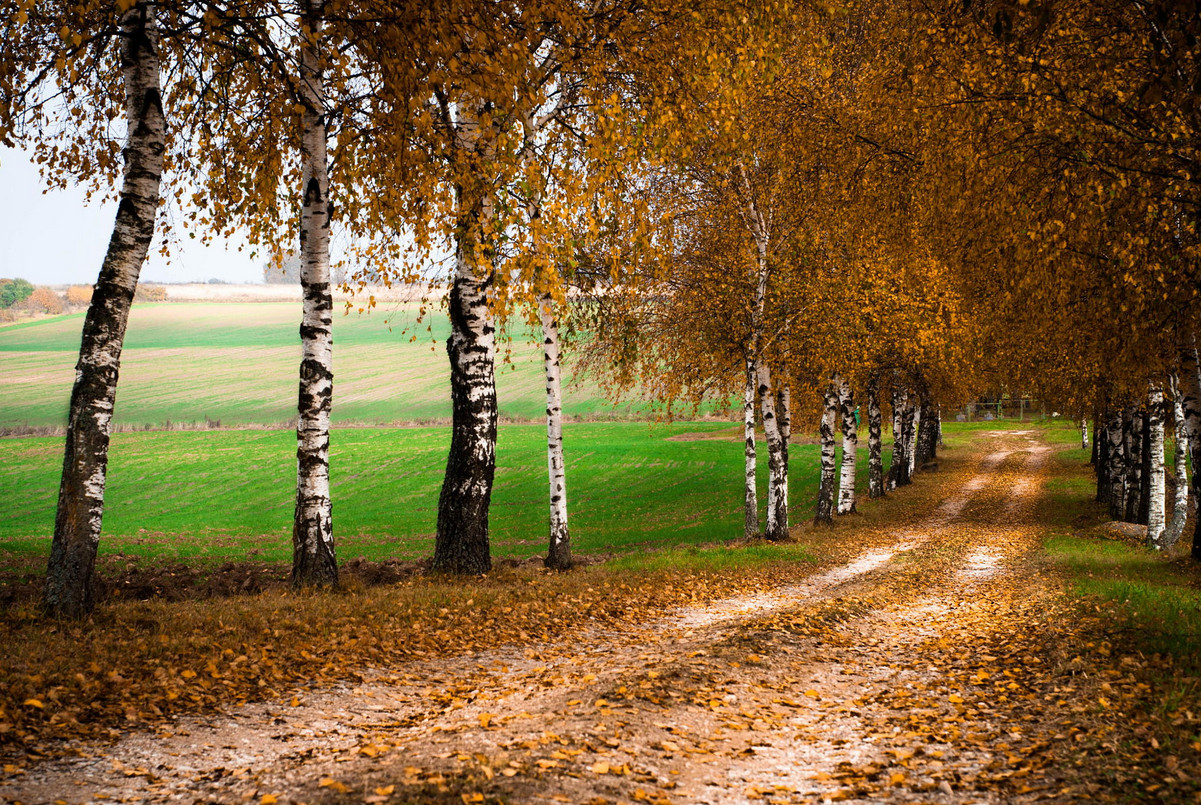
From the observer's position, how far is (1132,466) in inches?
1075

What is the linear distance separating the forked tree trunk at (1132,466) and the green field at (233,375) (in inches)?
1433

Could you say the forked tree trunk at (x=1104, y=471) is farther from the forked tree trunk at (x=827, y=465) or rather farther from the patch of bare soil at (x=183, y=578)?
the patch of bare soil at (x=183, y=578)

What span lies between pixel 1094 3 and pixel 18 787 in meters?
16.2

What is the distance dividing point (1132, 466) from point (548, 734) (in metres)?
28.7

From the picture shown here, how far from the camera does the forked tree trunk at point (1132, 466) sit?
27.0 m

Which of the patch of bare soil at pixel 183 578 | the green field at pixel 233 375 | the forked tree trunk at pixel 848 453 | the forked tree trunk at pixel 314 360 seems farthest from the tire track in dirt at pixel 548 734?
the green field at pixel 233 375

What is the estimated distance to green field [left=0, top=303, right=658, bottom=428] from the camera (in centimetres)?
6850

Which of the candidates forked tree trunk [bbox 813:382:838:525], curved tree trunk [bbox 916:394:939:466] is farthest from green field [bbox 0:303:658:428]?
forked tree trunk [bbox 813:382:838:525]

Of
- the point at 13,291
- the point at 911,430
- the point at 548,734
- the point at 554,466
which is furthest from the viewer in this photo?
the point at 13,291

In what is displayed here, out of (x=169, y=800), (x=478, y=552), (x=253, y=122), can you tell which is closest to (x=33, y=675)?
(x=169, y=800)

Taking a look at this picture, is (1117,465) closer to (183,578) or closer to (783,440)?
(783,440)

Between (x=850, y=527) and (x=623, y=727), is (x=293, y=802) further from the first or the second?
(x=850, y=527)

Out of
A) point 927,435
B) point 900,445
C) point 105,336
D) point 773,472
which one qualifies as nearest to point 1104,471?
point 900,445

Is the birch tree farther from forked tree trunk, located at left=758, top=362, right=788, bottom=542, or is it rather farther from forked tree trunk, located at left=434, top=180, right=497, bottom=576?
forked tree trunk, located at left=758, top=362, right=788, bottom=542
